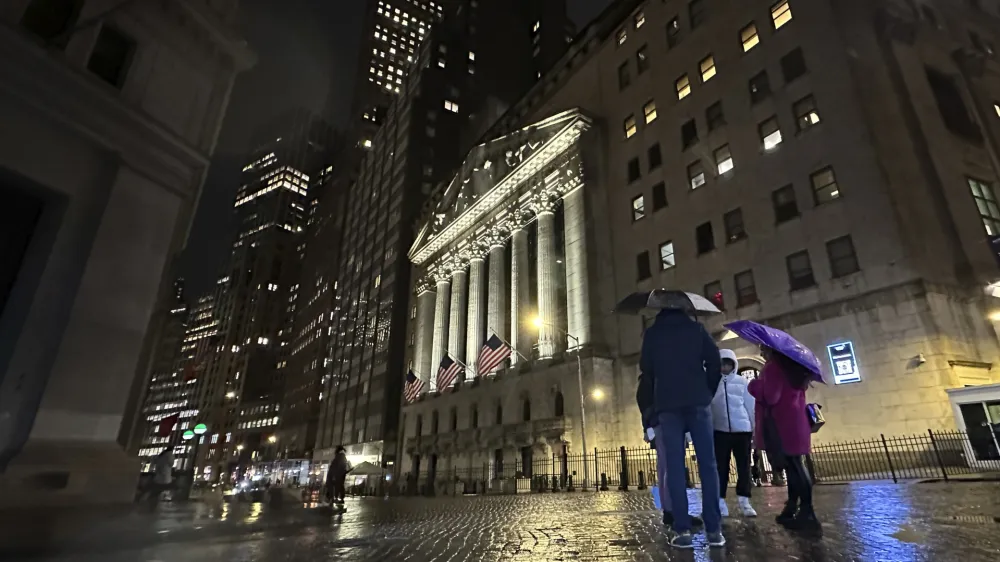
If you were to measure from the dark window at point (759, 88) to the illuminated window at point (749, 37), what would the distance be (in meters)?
2.14

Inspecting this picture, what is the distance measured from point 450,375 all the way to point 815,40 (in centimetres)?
2893

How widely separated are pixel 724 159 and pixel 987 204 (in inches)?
458

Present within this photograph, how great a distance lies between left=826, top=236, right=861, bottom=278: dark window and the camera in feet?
70.7

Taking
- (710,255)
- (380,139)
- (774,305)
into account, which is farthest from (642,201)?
(380,139)

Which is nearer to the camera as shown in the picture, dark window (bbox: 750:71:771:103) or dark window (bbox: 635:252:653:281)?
dark window (bbox: 750:71:771:103)

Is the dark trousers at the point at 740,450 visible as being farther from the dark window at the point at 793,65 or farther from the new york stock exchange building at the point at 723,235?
the dark window at the point at 793,65

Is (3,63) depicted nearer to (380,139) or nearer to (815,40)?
(815,40)

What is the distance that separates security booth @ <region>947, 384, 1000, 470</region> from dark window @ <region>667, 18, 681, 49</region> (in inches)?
1033

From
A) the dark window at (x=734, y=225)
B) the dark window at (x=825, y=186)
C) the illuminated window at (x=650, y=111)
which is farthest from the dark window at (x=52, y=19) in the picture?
the illuminated window at (x=650, y=111)

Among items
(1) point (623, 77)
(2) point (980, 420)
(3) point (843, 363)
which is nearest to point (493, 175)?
(1) point (623, 77)

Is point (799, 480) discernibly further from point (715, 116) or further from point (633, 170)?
point (633, 170)

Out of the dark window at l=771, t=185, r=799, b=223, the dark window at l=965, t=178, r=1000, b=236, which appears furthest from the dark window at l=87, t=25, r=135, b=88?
the dark window at l=965, t=178, r=1000, b=236

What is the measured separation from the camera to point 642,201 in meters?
33.6

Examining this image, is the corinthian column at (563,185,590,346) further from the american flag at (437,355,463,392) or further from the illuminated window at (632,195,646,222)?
the american flag at (437,355,463,392)
